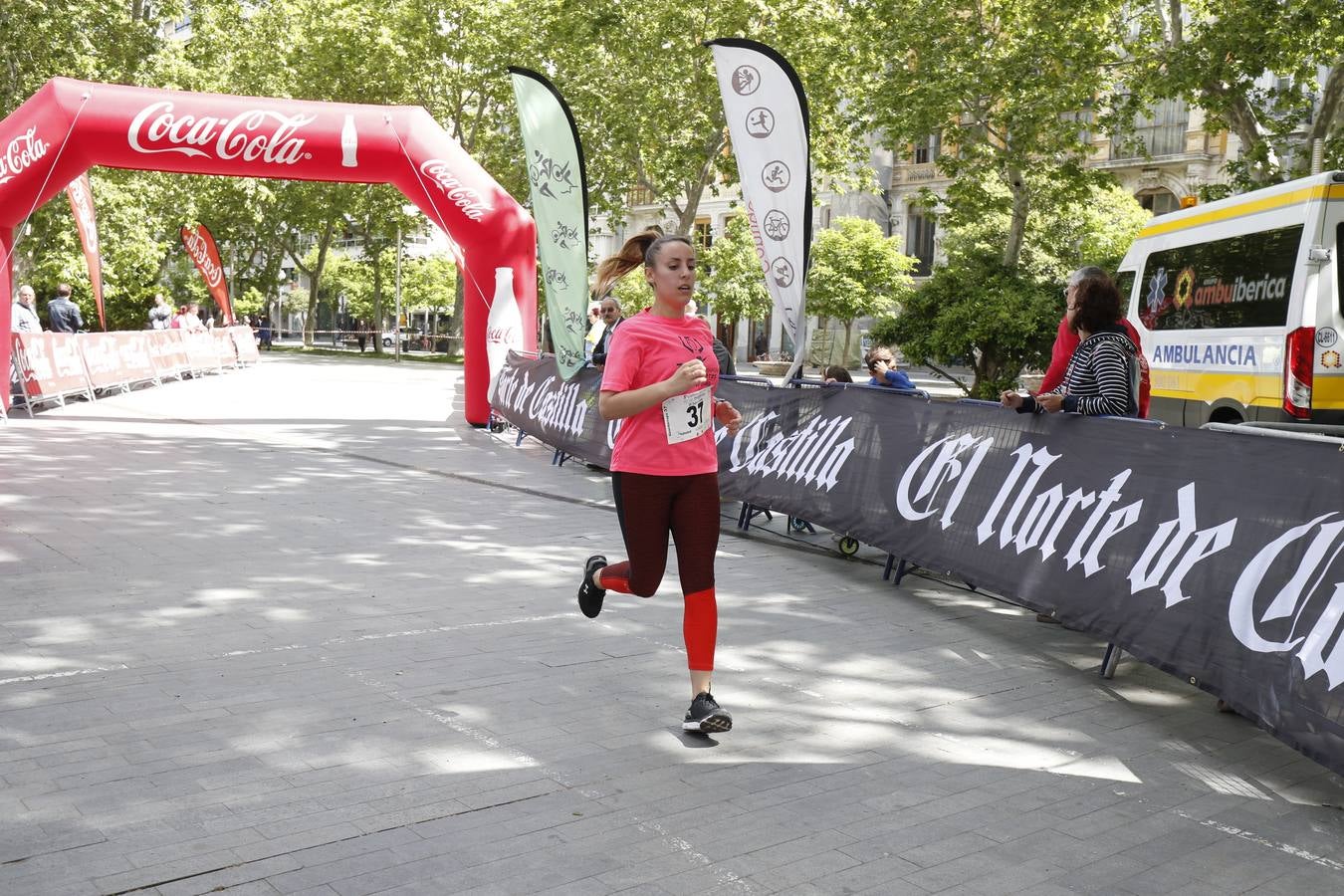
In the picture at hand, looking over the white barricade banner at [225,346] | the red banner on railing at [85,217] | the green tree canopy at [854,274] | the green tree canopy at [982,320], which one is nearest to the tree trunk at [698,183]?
the green tree canopy at [854,274]

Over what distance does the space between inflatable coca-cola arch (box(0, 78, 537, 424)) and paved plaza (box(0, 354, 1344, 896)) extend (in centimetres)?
818

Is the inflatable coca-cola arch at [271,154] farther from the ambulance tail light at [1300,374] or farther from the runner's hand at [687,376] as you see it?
the runner's hand at [687,376]

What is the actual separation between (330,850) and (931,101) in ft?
77.4

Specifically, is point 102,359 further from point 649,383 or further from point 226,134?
point 649,383

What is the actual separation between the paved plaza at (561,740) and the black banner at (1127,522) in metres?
0.35

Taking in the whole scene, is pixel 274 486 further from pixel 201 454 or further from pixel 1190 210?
pixel 1190 210

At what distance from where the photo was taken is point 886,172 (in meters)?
52.0

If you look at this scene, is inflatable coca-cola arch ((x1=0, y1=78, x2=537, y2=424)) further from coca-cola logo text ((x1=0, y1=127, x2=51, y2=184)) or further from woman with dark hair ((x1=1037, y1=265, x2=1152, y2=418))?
woman with dark hair ((x1=1037, y1=265, x2=1152, y2=418))

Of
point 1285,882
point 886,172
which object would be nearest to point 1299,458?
point 1285,882

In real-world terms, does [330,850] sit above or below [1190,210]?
below

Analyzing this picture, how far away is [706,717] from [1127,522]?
216cm

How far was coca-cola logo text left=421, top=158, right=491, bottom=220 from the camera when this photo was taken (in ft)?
55.5

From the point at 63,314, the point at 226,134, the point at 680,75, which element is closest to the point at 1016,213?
the point at 680,75

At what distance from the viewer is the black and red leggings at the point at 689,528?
4.94m
